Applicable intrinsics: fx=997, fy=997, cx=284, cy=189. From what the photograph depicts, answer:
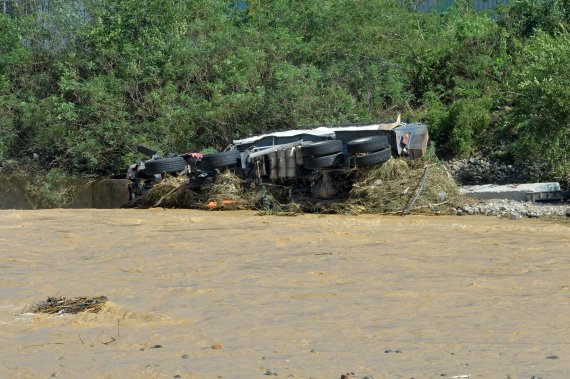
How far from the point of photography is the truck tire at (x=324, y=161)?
57.2ft

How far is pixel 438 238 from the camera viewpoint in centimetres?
1360

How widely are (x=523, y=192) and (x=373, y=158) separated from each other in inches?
120

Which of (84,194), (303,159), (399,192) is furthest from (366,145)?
(84,194)

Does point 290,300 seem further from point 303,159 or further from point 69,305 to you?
point 303,159

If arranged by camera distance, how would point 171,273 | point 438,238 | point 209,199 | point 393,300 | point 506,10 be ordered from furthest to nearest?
point 506,10 → point 209,199 → point 438,238 → point 171,273 → point 393,300

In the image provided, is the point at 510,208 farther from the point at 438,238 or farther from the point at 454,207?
the point at 438,238

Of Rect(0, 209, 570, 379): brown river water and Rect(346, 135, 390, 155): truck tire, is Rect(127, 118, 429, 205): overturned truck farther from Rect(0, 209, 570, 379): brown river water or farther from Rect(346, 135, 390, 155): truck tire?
Rect(0, 209, 570, 379): brown river water

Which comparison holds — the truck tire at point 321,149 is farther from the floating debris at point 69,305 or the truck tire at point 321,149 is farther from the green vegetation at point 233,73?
the floating debris at point 69,305

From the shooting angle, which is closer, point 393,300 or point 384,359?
point 384,359

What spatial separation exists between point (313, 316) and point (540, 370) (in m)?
2.42

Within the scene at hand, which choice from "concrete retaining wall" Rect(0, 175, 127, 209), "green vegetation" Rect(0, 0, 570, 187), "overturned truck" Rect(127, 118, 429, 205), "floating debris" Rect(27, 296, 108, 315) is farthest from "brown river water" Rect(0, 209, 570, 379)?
"green vegetation" Rect(0, 0, 570, 187)

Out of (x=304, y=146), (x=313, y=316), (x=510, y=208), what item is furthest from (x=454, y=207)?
(x=313, y=316)

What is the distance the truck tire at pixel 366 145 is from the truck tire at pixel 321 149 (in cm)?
23

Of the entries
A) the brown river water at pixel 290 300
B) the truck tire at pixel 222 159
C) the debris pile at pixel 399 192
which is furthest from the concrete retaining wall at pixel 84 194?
the brown river water at pixel 290 300
